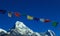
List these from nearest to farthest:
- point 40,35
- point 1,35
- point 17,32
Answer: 1. point 40,35
2. point 17,32
3. point 1,35

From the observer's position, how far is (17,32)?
20.4ft

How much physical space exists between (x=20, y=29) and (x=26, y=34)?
0.52 meters

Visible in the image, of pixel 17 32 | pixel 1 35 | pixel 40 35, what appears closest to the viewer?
pixel 40 35

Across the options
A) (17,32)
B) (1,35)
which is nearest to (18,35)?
(17,32)

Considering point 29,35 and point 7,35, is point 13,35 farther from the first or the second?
point 29,35

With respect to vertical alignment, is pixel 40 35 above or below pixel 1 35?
below

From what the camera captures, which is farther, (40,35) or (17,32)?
(17,32)

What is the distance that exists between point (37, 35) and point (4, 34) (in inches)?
58.9

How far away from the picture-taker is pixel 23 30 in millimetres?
6375

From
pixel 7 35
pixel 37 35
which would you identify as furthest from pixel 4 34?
pixel 37 35

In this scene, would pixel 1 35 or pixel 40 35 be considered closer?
pixel 40 35

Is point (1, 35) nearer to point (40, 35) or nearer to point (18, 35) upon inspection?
point (18, 35)

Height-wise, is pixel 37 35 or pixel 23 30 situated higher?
pixel 23 30

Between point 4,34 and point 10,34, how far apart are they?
0.81ft
